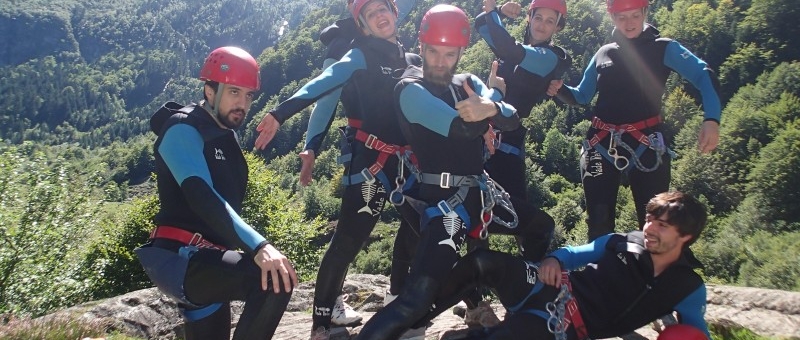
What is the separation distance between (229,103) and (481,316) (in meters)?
3.72

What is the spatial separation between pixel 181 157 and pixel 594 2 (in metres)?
127

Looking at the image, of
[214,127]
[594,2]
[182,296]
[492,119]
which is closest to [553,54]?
[492,119]

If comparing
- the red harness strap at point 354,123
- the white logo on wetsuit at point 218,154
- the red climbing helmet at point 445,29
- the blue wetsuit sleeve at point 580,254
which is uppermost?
the red climbing helmet at point 445,29

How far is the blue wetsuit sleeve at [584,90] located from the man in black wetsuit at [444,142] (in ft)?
6.71

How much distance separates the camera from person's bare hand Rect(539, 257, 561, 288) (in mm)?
4809

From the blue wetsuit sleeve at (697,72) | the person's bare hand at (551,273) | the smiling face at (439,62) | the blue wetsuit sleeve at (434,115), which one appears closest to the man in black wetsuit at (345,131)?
the smiling face at (439,62)

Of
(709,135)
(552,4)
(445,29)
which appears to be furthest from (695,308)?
(552,4)

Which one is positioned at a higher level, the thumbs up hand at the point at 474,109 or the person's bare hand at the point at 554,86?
the person's bare hand at the point at 554,86

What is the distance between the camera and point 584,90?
7117 mm

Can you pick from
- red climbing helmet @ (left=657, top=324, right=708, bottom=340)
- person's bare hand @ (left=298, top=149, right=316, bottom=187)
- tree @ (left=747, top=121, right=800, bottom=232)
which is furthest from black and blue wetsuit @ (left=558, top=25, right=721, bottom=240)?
tree @ (left=747, top=121, right=800, bottom=232)

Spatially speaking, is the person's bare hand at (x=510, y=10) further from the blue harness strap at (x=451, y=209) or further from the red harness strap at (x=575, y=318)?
the red harness strap at (x=575, y=318)

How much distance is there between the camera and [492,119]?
5.01m

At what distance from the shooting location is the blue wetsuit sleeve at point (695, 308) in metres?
4.62

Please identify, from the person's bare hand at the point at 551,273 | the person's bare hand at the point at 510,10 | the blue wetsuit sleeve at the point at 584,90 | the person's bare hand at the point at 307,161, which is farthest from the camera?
the person's bare hand at the point at 510,10
